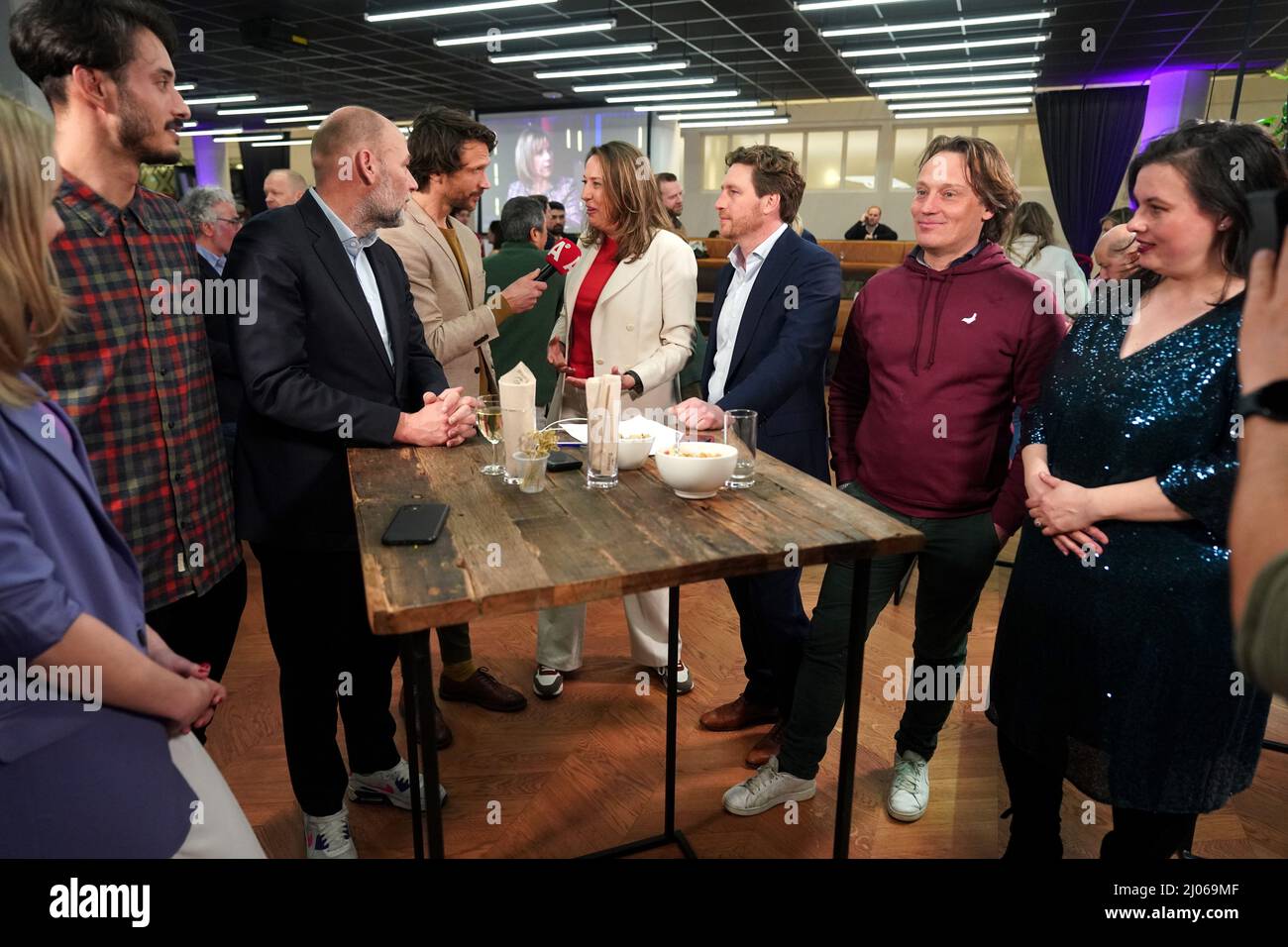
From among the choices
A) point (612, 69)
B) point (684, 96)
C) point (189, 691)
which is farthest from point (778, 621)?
point (684, 96)

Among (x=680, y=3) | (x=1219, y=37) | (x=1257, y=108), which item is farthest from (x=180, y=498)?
(x=1257, y=108)

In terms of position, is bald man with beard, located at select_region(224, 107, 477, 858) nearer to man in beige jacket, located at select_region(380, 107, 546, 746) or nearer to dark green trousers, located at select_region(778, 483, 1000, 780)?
man in beige jacket, located at select_region(380, 107, 546, 746)

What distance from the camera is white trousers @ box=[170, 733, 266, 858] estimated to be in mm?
1090

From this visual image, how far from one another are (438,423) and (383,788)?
1.07 meters

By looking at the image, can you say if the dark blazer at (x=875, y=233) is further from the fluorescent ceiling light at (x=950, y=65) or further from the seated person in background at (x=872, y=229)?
the fluorescent ceiling light at (x=950, y=65)

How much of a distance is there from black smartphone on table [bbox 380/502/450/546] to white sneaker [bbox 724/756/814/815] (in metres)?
1.25

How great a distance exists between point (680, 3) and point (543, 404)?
20.3 feet

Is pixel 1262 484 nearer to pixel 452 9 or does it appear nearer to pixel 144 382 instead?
pixel 144 382

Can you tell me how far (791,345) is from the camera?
2.12m

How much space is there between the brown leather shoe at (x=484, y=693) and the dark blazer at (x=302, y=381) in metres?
1.00

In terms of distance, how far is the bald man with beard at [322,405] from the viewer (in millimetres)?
1652

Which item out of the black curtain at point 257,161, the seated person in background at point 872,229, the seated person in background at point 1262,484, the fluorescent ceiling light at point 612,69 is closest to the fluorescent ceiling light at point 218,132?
the black curtain at point 257,161

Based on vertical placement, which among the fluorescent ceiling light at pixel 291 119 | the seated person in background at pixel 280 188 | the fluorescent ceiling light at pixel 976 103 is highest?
the fluorescent ceiling light at pixel 291 119
